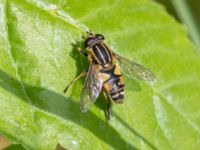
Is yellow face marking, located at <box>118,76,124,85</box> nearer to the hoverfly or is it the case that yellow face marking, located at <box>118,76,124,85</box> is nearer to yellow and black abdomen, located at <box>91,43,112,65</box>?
the hoverfly

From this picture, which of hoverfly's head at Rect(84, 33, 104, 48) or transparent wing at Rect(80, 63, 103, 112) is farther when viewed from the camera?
hoverfly's head at Rect(84, 33, 104, 48)

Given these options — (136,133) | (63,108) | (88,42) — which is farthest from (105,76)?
(63,108)

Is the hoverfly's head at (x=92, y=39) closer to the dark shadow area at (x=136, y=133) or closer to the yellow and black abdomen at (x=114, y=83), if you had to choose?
the yellow and black abdomen at (x=114, y=83)

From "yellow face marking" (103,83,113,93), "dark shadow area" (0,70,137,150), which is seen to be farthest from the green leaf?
"yellow face marking" (103,83,113,93)

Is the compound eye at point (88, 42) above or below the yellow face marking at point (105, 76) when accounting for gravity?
above

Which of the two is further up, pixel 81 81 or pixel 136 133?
pixel 81 81

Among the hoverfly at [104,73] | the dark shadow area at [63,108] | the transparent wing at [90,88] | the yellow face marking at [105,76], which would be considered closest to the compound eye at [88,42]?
the hoverfly at [104,73]

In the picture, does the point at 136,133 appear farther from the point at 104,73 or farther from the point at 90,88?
the point at 104,73
